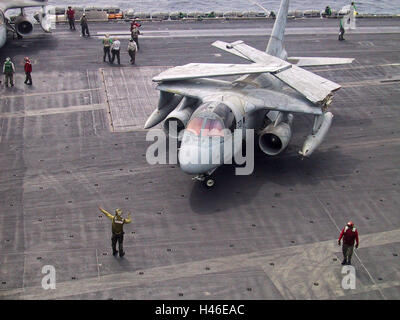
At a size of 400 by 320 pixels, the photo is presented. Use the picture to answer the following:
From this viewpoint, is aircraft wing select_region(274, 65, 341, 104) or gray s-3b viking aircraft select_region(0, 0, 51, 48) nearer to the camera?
aircraft wing select_region(274, 65, 341, 104)

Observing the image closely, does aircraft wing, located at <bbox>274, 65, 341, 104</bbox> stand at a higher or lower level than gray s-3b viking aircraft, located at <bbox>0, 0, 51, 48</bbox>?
higher

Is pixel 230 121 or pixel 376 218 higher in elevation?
pixel 230 121

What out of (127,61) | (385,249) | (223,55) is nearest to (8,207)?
(385,249)

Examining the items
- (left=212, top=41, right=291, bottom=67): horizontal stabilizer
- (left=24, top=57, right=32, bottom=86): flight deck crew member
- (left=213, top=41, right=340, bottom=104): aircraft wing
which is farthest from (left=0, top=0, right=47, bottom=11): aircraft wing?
(left=213, top=41, right=340, bottom=104): aircraft wing

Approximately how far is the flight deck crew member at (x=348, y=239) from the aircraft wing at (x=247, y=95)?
25.4ft

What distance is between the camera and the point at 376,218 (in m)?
21.8

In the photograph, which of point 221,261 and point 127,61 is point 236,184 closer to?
point 221,261

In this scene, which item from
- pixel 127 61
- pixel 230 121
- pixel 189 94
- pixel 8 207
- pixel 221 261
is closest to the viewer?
pixel 221 261

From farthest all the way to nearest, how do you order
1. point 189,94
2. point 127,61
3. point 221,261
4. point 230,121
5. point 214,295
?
point 127,61 < point 189,94 < point 230,121 < point 221,261 < point 214,295

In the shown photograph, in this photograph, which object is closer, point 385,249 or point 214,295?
point 214,295

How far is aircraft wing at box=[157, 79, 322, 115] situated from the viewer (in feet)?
81.9

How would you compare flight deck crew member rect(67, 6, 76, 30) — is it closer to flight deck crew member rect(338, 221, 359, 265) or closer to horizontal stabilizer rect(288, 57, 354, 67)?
→ horizontal stabilizer rect(288, 57, 354, 67)

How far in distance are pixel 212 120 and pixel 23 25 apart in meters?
22.7

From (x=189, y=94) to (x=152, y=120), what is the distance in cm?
237
